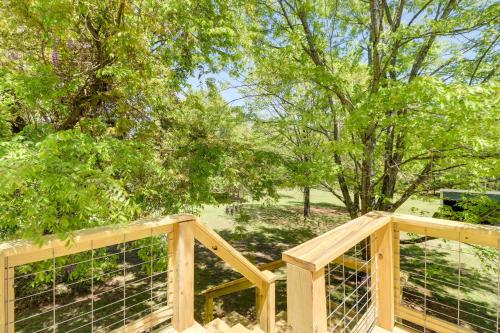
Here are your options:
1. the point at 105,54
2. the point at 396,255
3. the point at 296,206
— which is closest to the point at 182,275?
the point at 396,255

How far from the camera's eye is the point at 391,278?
6.82 feet

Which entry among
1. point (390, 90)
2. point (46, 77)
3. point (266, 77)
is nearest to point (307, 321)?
point (390, 90)

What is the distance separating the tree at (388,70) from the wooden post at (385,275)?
77.4 inches

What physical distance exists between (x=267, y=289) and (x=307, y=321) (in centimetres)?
180

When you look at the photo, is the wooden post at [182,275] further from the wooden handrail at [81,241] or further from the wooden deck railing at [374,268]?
the wooden deck railing at [374,268]

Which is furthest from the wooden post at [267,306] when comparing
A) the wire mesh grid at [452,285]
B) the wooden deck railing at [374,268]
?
the wire mesh grid at [452,285]

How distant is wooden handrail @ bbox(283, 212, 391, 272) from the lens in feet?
3.96

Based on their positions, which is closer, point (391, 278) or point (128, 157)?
point (391, 278)

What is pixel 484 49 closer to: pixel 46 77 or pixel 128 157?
pixel 128 157

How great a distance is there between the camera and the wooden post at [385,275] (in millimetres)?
2096

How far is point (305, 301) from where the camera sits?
1186mm

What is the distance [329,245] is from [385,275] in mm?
1030

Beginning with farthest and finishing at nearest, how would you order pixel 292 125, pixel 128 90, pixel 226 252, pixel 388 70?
pixel 292 125, pixel 388 70, pixel 128 90, pixel 226 252

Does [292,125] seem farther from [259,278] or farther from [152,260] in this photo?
[152,260]
